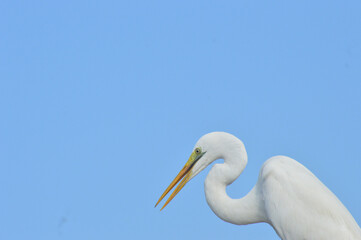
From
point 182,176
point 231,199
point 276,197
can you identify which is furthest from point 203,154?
point 276,197

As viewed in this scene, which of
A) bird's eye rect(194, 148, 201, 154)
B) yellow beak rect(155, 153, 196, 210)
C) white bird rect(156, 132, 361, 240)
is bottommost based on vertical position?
white bird rect(156, 132, 361, 240)

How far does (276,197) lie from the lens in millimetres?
7457

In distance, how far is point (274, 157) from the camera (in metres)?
7.81

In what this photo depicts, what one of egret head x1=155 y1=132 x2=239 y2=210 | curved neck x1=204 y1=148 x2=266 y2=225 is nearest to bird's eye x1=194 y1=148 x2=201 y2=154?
egret head x1=155 y1=132 x2=239 y2=210

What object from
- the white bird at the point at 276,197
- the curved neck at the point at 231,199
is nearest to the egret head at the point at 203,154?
the white bird at the point at 276,197

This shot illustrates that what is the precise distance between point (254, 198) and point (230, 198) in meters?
0.27

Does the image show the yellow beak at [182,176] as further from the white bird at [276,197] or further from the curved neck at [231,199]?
the curved neck at [231,199]

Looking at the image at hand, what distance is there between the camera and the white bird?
742 centimetres

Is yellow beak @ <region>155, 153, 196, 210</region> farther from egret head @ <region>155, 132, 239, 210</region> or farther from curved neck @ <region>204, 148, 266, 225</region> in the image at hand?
curved neck @ <region>204, 148, 266, 225</region>

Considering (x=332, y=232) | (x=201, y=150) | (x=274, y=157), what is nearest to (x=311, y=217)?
(x=332, y=232)

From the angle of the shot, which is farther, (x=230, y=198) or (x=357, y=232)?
(x=230, y=198)

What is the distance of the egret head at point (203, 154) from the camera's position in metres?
7.86

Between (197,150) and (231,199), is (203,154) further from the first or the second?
(231,199)

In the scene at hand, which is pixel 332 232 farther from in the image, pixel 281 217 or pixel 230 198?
pixel 230 198
